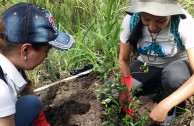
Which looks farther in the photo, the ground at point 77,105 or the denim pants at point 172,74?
the ground at point 77,105

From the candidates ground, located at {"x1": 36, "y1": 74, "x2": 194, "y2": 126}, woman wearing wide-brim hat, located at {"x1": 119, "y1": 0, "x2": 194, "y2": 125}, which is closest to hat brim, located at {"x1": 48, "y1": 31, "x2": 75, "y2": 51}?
woman wearing wide-brim hat, located at {"x1": 119, "y1": 0, "x2": 194, "y2": 125}

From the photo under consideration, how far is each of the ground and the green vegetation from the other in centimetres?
17

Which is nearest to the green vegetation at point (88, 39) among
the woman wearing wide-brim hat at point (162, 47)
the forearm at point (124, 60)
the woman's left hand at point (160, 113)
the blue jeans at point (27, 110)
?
the forearm at point (124, 60)

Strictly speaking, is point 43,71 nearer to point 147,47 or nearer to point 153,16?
point 147,47

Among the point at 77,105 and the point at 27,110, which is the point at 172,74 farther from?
the point at 27,110

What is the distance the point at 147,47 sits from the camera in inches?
98.9

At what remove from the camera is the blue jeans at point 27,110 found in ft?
7.52

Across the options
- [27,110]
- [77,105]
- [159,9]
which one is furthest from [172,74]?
[27,110]

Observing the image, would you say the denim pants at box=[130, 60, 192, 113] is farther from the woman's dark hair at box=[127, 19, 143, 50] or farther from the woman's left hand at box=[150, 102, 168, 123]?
the woman's left hand at box=[150, 102, 168, 123]

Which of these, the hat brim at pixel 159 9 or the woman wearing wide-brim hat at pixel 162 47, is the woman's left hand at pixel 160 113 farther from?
the hat brim at pixel 159 9

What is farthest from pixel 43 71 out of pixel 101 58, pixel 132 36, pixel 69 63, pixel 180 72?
pixel 180 72

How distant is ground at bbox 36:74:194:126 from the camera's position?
2.62m

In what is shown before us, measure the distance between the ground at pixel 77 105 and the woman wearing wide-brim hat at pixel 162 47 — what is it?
0.14m

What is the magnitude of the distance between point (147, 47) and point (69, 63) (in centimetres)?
88
